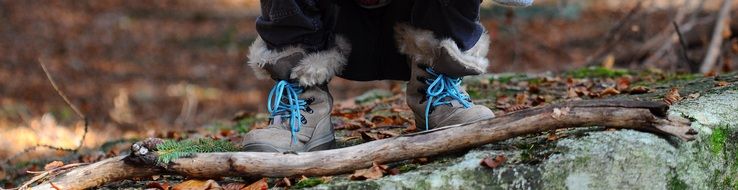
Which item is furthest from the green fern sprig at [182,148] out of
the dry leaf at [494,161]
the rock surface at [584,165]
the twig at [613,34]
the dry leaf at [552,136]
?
the twig at [613,34]

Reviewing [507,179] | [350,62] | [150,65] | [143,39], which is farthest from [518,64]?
[507,179]

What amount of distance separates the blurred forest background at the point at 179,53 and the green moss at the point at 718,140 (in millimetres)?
3282

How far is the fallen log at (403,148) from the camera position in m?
2.11

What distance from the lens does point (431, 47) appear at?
95.6 inches

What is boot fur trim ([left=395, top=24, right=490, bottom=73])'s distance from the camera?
94.5 inches

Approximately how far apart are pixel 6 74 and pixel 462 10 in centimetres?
718

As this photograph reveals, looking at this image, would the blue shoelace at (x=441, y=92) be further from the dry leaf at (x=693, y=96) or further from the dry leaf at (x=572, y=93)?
the dry leaf at (x=572, y=93)

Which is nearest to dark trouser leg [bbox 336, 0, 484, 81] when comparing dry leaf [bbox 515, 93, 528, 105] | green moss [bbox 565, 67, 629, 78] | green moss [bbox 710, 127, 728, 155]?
green moss [bbox 710, 127, 728, 155]

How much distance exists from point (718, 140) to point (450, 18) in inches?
34.9

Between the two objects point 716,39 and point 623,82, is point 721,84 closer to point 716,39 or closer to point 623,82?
point 623,82

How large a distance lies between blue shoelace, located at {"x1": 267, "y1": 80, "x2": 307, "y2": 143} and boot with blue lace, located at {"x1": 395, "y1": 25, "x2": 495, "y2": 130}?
39cm

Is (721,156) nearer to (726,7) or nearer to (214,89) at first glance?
(726,7)

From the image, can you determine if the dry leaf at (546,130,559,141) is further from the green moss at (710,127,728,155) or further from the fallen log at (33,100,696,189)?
the green moss at (710,127,728,155)

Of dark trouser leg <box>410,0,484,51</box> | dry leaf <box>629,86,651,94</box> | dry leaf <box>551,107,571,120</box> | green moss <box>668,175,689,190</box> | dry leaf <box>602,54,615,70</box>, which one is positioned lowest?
green moss <box>668,175,689,190</box>
